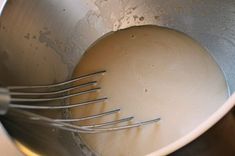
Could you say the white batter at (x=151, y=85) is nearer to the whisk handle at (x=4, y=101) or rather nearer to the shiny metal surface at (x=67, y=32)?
the shiny metal surface at (x=67, y=32)

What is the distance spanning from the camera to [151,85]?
77 cm

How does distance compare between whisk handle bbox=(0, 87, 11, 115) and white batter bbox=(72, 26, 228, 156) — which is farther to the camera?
white batter bbox=(72, 26, 228, 156)

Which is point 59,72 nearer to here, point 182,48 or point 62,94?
point 62,94

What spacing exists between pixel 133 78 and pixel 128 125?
0.09 m

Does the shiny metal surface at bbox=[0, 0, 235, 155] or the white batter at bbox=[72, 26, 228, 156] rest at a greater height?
the shiny metal surface at bbox=[0, 0, 235, 155]

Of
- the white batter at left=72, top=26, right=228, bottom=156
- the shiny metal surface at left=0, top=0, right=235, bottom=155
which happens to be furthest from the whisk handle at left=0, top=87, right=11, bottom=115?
the white batter at left=72, top=26, right=228, bottom=156

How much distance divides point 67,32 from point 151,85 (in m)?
0.18

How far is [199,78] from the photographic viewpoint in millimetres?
753

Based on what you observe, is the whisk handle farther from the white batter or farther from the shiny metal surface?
the white batter

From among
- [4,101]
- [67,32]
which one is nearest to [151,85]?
[67,32]

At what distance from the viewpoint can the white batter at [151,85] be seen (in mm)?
731

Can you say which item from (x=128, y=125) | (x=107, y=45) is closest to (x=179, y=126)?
(x=128, y=125)

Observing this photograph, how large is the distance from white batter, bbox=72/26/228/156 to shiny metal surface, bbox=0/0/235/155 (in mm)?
20

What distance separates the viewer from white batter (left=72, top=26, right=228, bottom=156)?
731 mm
